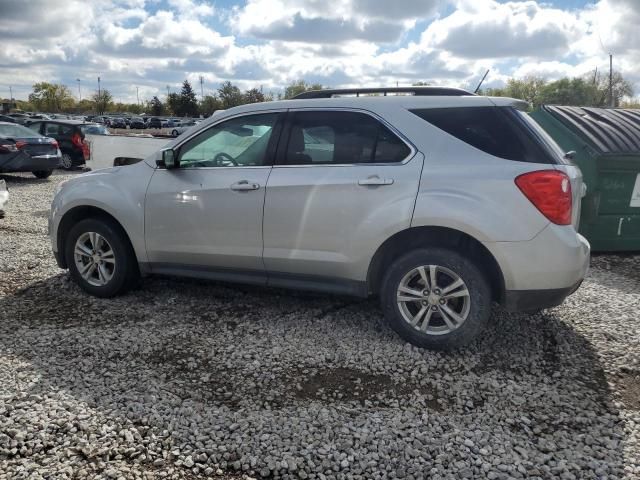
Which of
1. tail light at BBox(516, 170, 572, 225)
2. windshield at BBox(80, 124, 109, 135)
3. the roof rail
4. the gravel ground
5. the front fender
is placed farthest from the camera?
windshield at BBox(80, 124, 109, 135)

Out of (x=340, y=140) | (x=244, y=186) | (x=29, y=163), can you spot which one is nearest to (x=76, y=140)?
(x=29, y=163)

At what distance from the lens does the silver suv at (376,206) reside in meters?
3.62

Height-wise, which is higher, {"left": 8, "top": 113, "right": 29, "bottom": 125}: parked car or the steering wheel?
{"left": 8, "top": 113, "right": 29, "bottom": 125}: parked car

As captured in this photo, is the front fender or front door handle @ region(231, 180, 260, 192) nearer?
front door handle @ region(231, 180, 260, 192)

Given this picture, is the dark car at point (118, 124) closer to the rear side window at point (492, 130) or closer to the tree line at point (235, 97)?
the tree line at point (235, 97)

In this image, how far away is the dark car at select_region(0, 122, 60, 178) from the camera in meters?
13.0

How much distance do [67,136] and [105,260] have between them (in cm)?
1359

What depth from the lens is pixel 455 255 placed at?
3.78 meters

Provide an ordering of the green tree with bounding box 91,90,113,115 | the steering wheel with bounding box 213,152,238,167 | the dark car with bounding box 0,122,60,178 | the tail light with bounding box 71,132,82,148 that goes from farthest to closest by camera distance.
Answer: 1. the green tree with bounding box 91,90,113,115
2. the tail light with bounding box 71,132,82,148
3. the dark car with bounding box 0,122,60,178
4. the steering wheel with bounding box 213,152,238,167

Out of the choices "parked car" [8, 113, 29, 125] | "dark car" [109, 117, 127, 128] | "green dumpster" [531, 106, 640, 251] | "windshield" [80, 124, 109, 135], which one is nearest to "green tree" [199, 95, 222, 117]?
"dark car" [109, 117, 127, 128]

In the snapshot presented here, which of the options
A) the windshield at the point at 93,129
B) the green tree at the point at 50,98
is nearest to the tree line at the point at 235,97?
the green tree at the point at 50,98

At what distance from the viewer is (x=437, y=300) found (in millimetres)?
3859

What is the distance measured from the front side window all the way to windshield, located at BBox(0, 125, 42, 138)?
428 inches

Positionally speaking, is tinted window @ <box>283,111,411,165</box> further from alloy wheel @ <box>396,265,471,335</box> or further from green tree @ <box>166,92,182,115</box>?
green tree @ <box>166,92,182,115</box>
